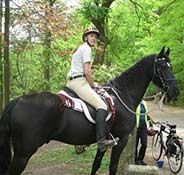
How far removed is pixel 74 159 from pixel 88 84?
4.37m

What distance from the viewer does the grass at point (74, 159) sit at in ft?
27.3

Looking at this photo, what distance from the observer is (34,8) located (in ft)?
34.5

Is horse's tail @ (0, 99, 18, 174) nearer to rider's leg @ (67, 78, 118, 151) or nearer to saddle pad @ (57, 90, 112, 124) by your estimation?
saddle pad @ (57, 90, 112, 124)

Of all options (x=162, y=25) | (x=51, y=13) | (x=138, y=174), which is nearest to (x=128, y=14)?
(x=162, y=25)

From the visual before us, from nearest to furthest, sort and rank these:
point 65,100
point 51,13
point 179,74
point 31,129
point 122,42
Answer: point 31,129 < point 65,100 < point 51,13 < point 122,42 < point 179,74

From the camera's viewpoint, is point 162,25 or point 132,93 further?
point 162,25

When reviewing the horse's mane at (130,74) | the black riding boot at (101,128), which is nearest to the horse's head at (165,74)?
the horse's mane at (130,74)

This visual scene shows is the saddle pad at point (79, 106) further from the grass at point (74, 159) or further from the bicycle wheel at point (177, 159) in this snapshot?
the bicycle wheel at point (177, 159)

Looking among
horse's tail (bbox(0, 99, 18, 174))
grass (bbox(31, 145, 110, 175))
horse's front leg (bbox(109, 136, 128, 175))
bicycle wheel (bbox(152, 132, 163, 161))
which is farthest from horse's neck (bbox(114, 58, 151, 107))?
bicycle wheel (bbox(152, 132, 163, 161))

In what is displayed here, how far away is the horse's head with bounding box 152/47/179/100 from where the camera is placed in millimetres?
5977

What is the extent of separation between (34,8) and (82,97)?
228 inches

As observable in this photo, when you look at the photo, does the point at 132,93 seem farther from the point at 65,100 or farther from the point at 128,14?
the point at 128,14

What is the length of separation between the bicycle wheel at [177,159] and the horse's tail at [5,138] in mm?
4968

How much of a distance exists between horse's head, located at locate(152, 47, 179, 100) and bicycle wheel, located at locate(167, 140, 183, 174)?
10.4ft
